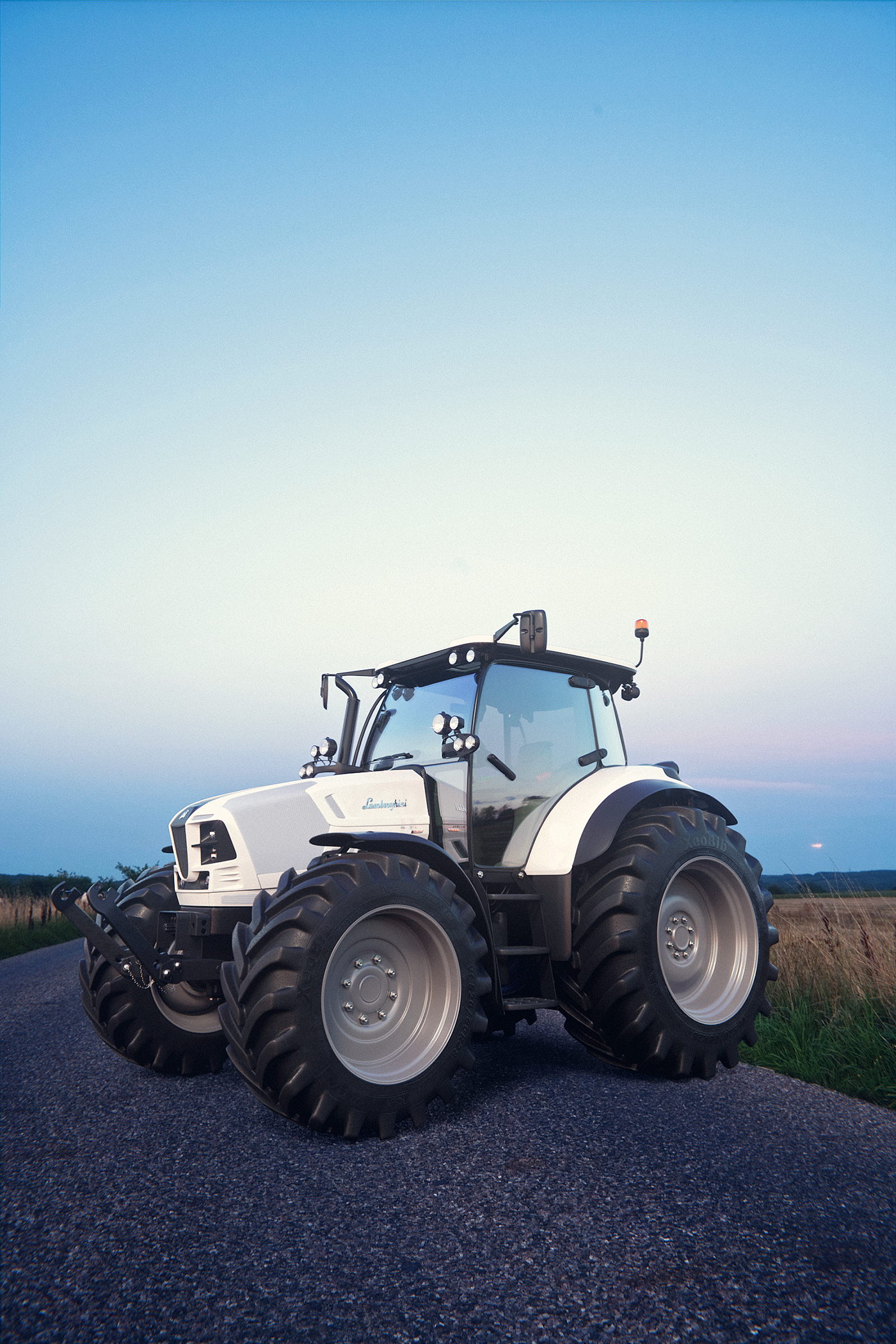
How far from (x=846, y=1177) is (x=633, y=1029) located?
144 centimetres

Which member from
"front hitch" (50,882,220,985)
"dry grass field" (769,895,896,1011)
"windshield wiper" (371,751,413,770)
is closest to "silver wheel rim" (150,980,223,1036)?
"front hitch" (50,882,220,985)

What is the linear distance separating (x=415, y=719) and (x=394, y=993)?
1.93 metres

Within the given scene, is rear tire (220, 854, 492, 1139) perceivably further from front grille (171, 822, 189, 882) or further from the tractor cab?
front grille (171, 822, 189, 882)

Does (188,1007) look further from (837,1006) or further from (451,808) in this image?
(837,1006)

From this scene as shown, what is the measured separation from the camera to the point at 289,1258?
9.17 ft

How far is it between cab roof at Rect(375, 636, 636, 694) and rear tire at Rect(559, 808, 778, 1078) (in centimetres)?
120

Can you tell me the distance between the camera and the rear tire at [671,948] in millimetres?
4883

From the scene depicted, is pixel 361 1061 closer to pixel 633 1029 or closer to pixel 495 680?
pixel 633 1029

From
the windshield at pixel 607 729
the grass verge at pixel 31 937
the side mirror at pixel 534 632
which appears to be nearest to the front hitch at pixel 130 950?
the side mirror at pixel 534 632

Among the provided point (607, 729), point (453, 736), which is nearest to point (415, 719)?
point (453, 736)

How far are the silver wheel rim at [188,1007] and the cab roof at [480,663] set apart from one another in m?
2.38

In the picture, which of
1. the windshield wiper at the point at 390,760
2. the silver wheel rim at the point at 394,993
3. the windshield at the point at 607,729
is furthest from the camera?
the windshield at the point at 607,729

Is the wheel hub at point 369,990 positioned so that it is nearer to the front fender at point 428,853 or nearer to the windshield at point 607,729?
the front fender at point 428,853

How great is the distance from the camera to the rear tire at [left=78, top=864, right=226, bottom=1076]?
16.9ft
